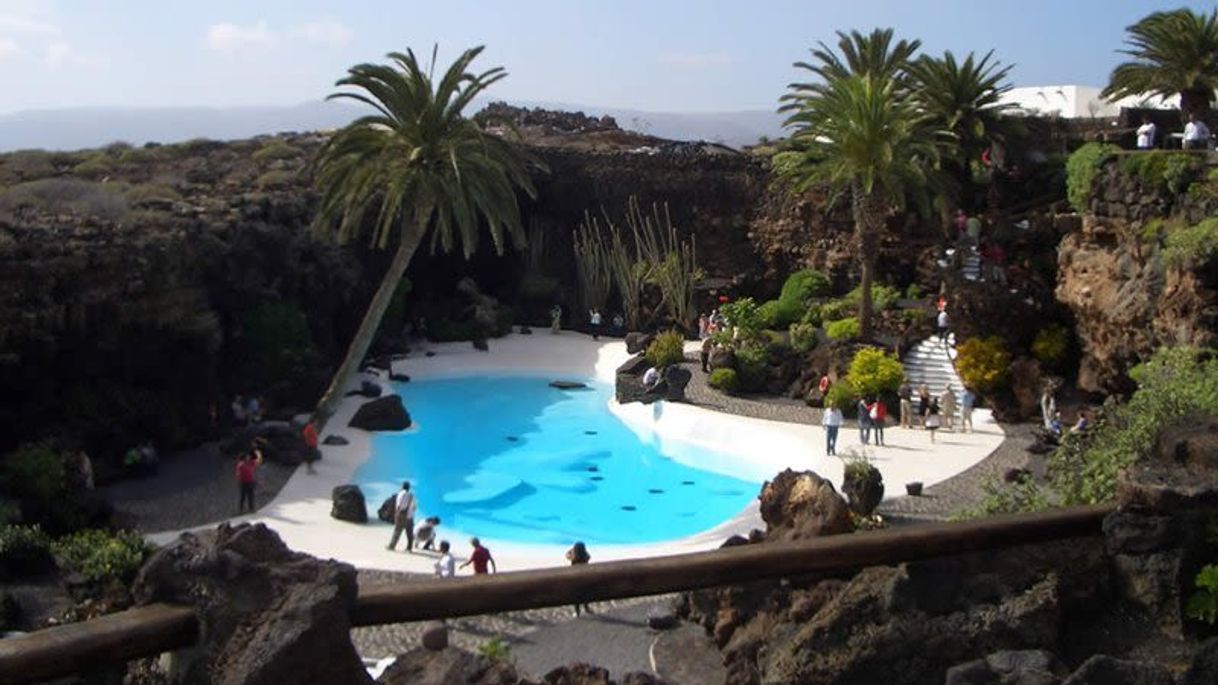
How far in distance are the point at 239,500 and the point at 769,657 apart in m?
16.7

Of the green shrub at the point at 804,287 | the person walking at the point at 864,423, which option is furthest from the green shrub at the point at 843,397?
the green shrub at the point at 804,287

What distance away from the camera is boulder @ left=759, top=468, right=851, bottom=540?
13867 mm

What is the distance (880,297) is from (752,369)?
16.3 feet

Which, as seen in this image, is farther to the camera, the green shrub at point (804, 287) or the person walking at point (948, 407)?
the green shrub at point (804, 287)

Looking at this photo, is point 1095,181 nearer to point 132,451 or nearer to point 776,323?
point 776,323

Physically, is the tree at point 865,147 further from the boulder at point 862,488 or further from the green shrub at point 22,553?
the green shrub at point 22,553

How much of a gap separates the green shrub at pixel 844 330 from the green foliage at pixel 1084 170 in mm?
5768

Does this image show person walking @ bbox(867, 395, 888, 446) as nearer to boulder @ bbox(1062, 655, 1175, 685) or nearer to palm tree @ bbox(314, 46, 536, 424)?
palm tree @ bbox(314, 46, 536, 424)

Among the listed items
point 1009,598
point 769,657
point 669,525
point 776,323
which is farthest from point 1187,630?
point 776,323

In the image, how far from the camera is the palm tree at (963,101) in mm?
33000

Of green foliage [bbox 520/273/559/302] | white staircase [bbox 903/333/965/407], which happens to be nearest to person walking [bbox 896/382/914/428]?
white staircase [bbox 903/333/965/407]

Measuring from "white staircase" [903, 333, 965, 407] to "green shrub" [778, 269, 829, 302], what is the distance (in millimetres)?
4942

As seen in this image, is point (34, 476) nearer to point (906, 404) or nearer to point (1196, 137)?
point (906, 404)

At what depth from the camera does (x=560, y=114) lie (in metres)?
50.8
